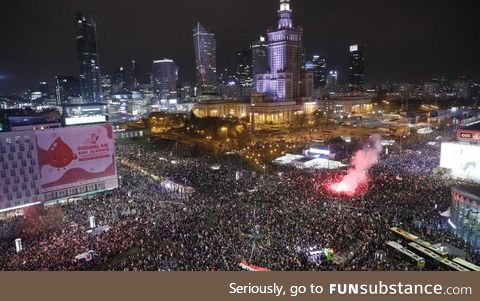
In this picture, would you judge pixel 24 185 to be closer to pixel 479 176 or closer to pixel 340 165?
pixel 340 165

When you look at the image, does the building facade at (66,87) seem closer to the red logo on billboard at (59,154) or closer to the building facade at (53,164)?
the building facade at (53,164)

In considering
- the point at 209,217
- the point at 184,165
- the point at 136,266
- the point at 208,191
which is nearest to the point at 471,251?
the point at 209,217

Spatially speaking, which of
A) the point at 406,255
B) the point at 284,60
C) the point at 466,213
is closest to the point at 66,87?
the point at 284,60

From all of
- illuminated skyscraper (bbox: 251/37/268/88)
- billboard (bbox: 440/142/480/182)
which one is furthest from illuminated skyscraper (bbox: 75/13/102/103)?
billboard (bbox: 440/142/480/182)

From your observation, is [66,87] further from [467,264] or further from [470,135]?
[467,264]

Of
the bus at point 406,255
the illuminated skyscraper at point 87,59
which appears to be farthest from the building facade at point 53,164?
the illuminated skyscraper at point 87,59
